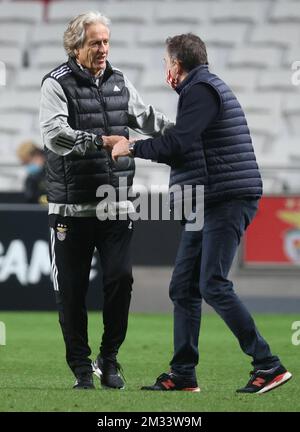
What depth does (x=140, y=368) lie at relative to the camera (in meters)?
8.27

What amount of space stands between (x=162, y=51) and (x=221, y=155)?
1199 cm

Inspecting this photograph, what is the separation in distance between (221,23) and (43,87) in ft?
39.2

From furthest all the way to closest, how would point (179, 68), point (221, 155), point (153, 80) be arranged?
point (153, 80) < point (179, 68) < point (221, 155)

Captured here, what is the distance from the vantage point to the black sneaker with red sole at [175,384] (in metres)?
6.84

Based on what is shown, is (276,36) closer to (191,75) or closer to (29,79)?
(29,79)

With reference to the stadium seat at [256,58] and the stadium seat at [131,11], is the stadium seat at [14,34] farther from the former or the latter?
the stadium seat at [256,58]

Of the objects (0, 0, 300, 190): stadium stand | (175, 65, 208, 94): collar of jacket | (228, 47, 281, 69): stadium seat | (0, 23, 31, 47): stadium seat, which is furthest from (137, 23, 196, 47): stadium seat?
(175, 65, 208, 94): collar of jacket

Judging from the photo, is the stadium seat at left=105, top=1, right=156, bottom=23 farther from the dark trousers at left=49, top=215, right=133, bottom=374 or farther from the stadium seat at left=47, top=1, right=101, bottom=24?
the dark trousers at left=49, top=215, right=133, bottom=374

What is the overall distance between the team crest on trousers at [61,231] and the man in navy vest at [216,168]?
58cm

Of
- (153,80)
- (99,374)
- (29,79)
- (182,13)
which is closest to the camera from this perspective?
(99,374)

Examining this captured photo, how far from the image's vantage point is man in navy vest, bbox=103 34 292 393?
6539mm

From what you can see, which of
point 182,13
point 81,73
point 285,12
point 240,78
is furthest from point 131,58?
point 81,73

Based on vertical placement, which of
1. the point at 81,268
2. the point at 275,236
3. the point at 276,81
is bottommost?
the point at 275,236

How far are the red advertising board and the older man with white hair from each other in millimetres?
6076
